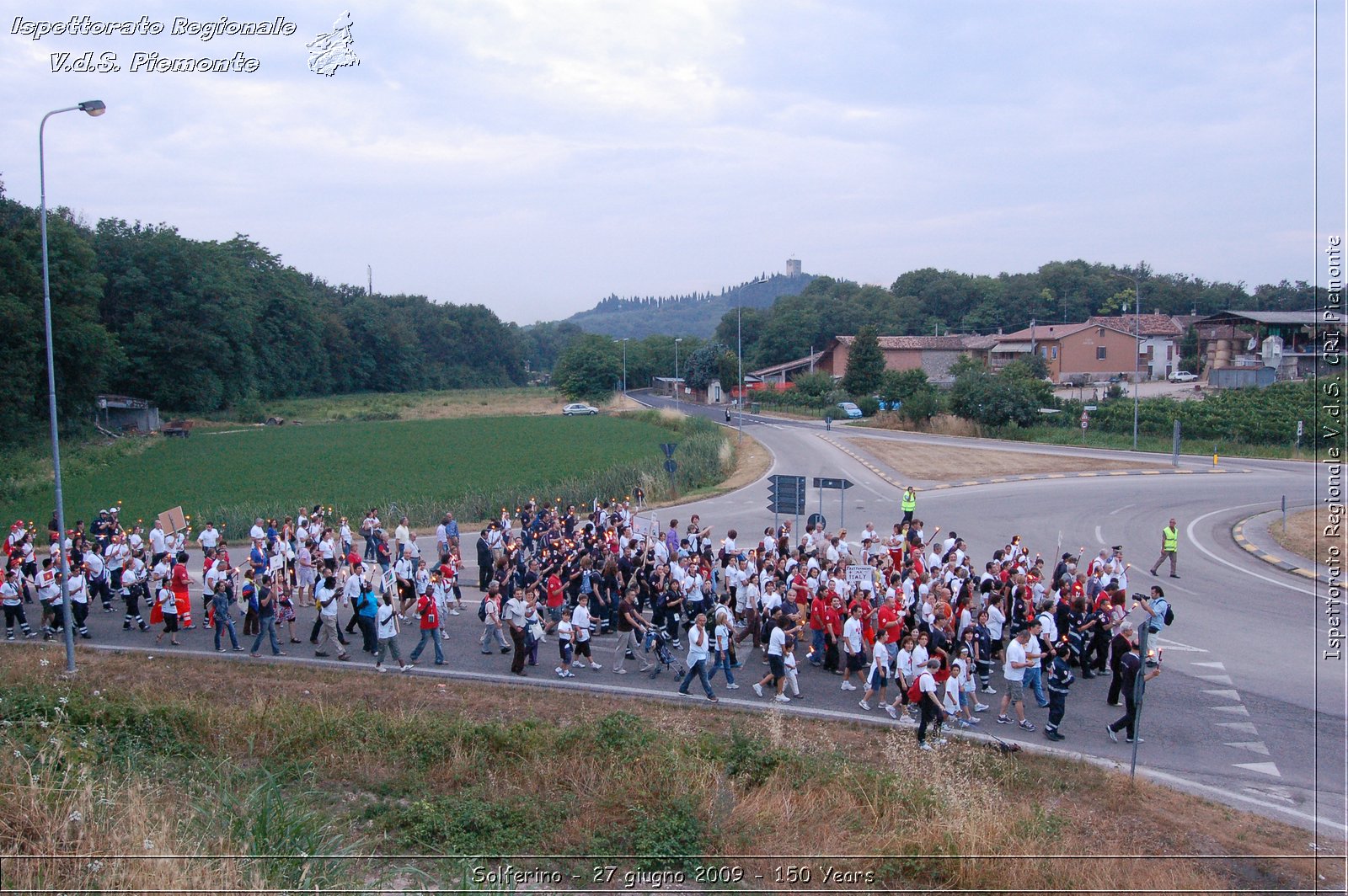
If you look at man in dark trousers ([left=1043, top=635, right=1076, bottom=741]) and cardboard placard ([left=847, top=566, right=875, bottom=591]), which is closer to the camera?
man in dark trousers ([left=1043, top=635, right=1076, bottom=741])

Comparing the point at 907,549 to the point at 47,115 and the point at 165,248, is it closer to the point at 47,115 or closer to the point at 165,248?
the point at 47,115

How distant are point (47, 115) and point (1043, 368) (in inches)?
2727

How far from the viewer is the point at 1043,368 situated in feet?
228

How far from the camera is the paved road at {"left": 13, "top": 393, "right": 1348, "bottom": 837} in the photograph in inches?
409

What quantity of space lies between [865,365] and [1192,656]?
58.5m

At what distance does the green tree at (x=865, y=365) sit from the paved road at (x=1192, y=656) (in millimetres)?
39896

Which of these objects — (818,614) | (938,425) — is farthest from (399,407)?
(818,614)

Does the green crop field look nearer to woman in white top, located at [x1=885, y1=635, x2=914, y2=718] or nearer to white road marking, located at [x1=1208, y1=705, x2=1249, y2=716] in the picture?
woman in white top, located at [x1=885, y1=635, x2=914, y2=718]

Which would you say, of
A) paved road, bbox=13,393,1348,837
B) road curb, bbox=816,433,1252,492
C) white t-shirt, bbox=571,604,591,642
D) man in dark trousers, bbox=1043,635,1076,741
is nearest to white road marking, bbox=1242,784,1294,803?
paved road, bbox=13,393,1348,837

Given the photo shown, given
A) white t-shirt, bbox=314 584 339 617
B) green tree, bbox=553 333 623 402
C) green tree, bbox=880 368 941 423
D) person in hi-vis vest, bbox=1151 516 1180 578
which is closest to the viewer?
white t-shirt, bbox=314 584 339 617

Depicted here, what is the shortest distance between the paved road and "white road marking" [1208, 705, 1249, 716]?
0.08 feet

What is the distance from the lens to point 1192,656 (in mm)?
14500

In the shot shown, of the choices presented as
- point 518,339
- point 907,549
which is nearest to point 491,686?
point 907,549

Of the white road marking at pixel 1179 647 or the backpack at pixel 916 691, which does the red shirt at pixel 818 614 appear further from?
the white road marking at pixel 1179 647
